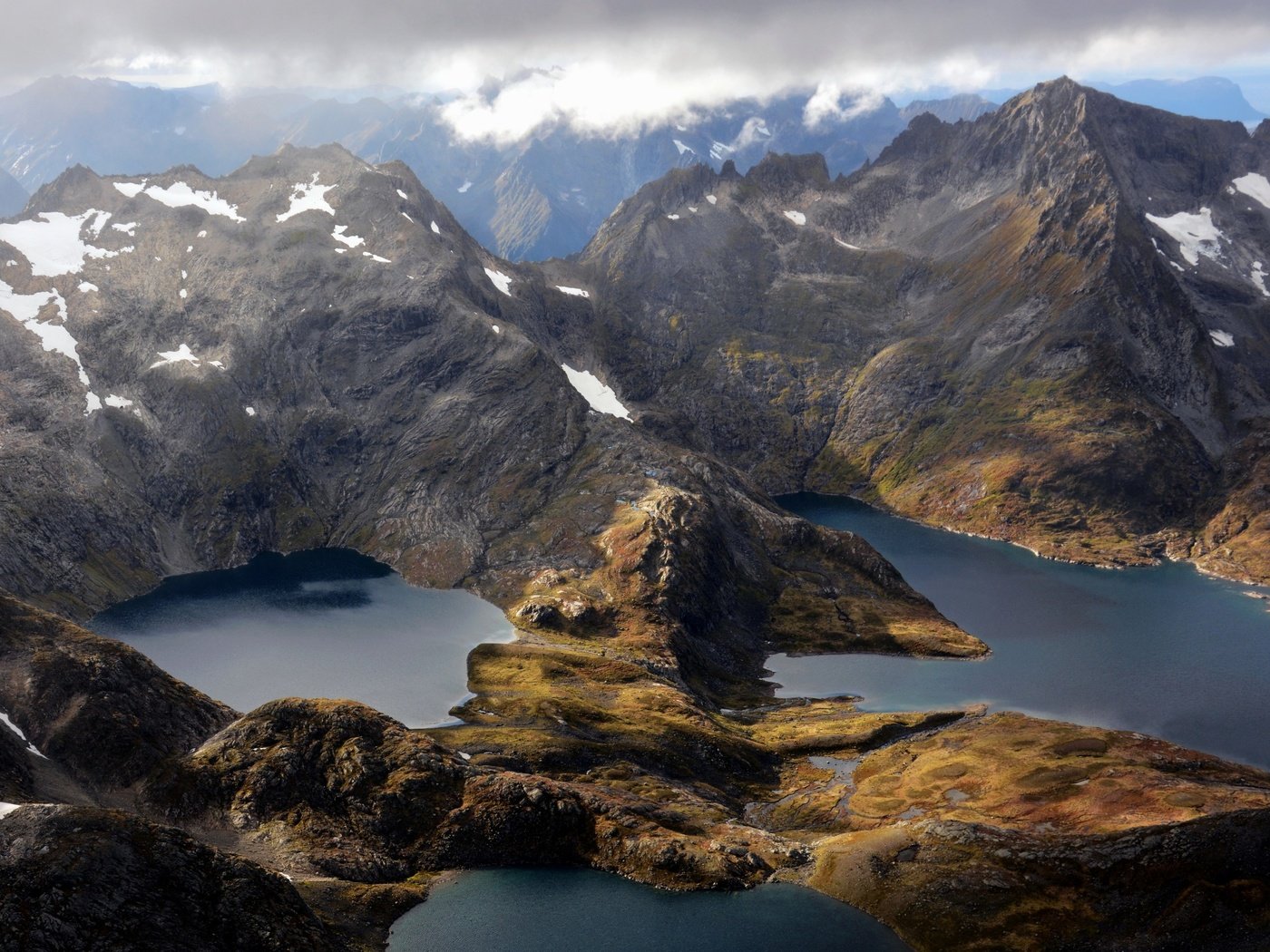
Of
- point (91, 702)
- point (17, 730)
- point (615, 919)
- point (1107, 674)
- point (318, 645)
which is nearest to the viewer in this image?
point (615, 919)

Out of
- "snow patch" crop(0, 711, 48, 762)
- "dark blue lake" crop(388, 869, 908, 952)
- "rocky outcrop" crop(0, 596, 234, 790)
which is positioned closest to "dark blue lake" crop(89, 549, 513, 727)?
"rocky outcrop" crop(0, 596, 234, 790)

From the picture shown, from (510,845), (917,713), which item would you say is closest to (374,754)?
(510,845)

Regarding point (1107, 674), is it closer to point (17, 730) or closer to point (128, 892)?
point (128, 892)

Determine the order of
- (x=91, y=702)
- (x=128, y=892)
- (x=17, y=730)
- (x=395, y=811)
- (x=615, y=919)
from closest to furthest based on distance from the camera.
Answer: (x=128, y=892) < (x=615, y=919) < (x=17, y=730) < (x=91, y=702) < (x=395, y=811)

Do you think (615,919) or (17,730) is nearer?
(615,919)

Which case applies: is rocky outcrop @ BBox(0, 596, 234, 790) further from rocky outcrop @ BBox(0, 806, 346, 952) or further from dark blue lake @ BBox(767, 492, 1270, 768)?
dark blue lake @ BBox(767, 492, 1270, 768)

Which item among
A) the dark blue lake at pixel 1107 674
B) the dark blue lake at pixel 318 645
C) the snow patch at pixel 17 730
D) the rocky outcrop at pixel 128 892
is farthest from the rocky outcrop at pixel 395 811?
the dark blue lake at pixel 1107 674

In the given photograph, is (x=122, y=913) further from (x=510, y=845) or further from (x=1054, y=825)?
(x=1054, y=825)

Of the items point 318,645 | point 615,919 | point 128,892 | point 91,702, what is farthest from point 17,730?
point 318,645
